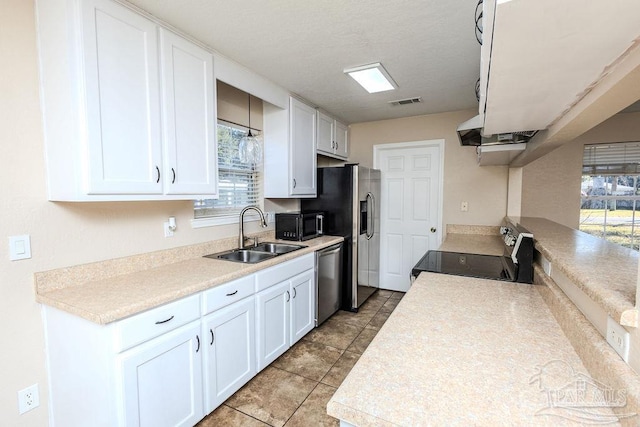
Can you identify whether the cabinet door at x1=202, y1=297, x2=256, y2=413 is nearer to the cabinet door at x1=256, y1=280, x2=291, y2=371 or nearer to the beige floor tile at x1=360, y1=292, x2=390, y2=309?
the cabinet door at x1=256, y1=280, x2=291, y2=371

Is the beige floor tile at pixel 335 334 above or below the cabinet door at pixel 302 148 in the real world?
below

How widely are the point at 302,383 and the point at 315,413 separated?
309 millimetres

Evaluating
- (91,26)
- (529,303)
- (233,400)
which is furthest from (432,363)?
(91,26)

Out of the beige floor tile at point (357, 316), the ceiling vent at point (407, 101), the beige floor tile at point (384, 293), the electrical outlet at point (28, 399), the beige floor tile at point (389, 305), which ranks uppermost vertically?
the ceiling vent at point (407, 101)

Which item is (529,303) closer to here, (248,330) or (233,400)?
(248,330)

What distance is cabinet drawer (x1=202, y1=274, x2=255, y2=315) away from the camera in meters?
1.74

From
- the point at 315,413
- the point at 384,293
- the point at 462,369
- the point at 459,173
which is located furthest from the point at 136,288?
the point at 459,173

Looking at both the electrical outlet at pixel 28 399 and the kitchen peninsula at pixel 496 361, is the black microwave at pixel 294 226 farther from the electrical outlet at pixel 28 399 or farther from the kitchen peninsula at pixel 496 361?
the electrical outlet at pixel 28 399

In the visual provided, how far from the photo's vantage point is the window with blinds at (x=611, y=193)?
3871mm

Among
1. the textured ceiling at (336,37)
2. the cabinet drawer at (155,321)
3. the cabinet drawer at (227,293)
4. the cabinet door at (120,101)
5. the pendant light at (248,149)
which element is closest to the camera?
the cabinet drawer at (155,321)

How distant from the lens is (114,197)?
1.54 metres

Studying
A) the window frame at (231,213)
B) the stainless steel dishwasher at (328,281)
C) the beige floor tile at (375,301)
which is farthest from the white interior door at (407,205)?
the window frame at (231,213)

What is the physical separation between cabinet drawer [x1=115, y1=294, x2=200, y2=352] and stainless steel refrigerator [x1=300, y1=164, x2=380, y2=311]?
2044mm

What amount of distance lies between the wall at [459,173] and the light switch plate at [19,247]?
12.0 ft
